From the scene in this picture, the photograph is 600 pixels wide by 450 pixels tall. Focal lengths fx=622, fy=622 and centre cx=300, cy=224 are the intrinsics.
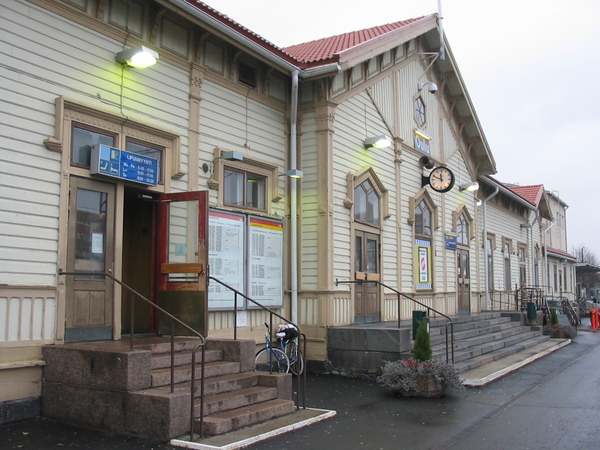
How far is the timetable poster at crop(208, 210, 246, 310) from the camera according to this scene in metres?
10.3

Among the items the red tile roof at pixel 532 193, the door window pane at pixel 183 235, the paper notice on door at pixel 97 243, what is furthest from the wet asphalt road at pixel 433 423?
the red tile roof at pixel 532 193

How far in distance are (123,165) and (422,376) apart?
17.9ft

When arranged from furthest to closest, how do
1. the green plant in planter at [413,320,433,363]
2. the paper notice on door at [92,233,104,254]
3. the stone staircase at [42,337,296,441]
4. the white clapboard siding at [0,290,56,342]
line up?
the green plant in planter at [413,320,433,363] → the paper notice on door at [92,233,104,254] → the white clapboard siding at [0,290,56,342] → the stone staircase at [42,337,296,441]

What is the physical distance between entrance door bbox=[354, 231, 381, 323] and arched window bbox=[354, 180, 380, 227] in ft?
1.11

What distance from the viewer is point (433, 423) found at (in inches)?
311

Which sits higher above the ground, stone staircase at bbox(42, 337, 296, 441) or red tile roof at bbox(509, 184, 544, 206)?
red tile roof at bbox(509, 184, 544, 206)

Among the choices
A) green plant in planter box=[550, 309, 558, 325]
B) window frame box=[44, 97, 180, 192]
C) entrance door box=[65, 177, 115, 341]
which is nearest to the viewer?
window frame box=[44, 97, 180, 192]

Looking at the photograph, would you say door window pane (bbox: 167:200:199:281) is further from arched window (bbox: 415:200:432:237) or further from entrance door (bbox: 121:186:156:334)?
arched window (bbox: 415:200:432:237)

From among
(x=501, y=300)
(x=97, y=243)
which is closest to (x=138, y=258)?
(x=97, y=243)

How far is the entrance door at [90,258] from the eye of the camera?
26.7 feet

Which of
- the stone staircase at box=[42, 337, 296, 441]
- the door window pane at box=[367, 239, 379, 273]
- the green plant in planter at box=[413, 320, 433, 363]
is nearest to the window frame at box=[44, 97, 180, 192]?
the stone staircase at box=[42, 337, 296, 441]

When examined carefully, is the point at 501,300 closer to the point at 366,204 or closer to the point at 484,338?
the point at 484,338

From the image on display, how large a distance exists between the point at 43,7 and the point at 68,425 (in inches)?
205

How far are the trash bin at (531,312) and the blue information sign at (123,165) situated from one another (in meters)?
14.2
